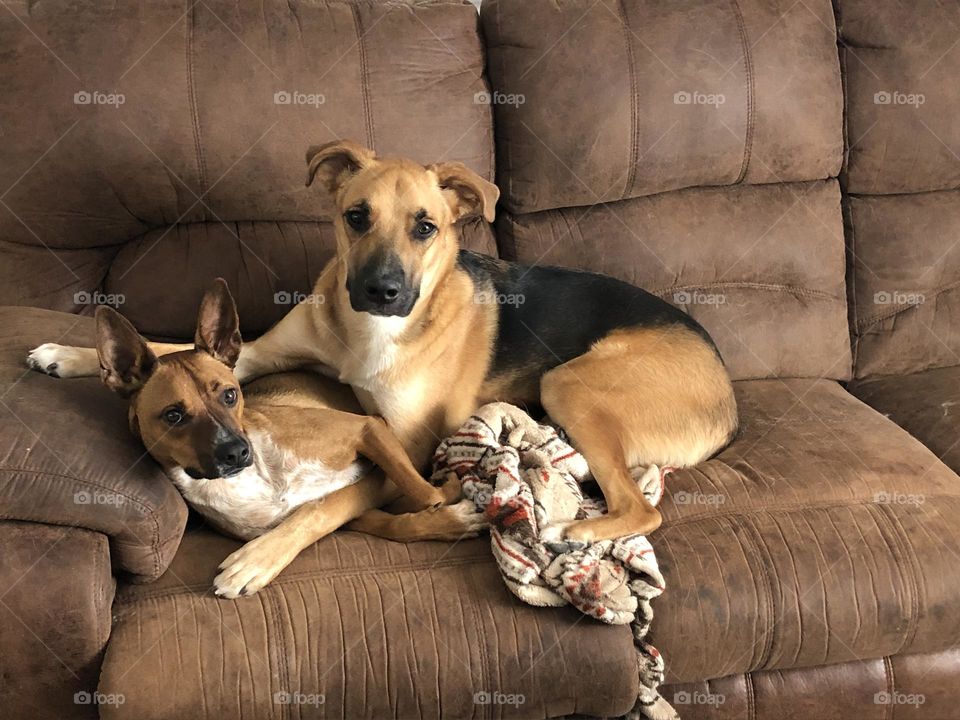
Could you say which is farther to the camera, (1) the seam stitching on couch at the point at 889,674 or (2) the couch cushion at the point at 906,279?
(2) the couch cushion at the point at 906,279

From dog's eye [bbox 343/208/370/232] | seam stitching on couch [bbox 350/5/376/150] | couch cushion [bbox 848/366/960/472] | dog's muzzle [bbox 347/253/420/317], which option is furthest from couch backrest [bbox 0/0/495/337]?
couch cushion [bbox 848/366/960/472]

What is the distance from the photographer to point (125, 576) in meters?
1.98

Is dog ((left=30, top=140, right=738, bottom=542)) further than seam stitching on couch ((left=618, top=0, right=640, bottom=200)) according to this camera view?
No

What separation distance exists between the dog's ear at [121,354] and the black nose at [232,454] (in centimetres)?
29

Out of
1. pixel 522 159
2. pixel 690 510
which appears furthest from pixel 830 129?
pixel 690 510

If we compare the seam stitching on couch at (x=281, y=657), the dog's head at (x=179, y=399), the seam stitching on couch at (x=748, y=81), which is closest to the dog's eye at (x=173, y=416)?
the dog's head at (x=179, y=399)

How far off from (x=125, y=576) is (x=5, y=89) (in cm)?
156

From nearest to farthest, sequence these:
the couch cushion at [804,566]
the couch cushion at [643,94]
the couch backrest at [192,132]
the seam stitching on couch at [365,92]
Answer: the couch cushion at [804,566], the couch backrest at [192,132], the seam stitching on couch at [365,92], the couch cushion at [643,94]

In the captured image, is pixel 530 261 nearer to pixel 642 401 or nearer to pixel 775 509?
pixel 642 401

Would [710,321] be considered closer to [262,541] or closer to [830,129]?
[830,129]

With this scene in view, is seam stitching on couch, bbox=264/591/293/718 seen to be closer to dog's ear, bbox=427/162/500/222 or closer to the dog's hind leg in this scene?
the dog's hind leg

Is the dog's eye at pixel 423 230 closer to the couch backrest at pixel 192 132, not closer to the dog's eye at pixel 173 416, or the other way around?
the couch backrest at pixel 192 132

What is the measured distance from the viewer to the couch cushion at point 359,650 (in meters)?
1.82

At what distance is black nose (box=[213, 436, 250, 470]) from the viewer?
1977 millimetres
